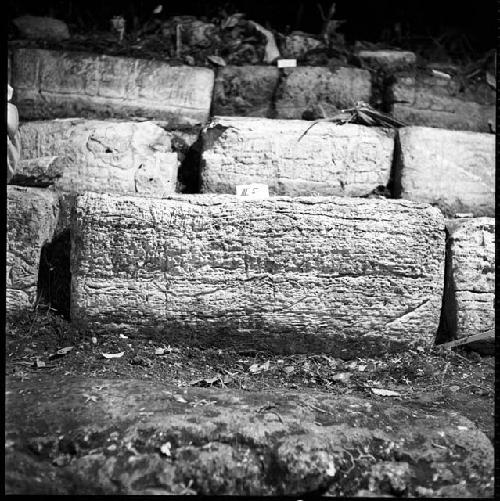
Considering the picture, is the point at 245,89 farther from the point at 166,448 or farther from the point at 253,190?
the point at 166,448

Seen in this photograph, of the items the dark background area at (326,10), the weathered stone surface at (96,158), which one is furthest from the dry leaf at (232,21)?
the weathered stone surface at (96,158)

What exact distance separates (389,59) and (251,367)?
2178 mm

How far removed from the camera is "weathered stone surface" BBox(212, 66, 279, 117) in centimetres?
323

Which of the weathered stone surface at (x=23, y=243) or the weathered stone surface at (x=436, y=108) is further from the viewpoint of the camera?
the weathered stone surface at (x=436, y=108)

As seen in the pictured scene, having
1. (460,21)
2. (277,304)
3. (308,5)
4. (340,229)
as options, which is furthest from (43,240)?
(460,21)

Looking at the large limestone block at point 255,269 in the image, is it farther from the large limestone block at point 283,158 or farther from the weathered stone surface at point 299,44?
the weathered stone surface at point 299,44

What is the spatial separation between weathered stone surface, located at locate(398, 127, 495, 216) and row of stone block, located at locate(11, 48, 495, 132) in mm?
336

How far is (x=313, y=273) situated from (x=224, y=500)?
111 centimetres

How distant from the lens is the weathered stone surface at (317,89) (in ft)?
10.6

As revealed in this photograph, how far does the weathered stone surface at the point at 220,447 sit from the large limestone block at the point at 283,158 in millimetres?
1229

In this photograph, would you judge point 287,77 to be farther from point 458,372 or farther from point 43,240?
point 458,372

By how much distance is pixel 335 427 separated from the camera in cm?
185

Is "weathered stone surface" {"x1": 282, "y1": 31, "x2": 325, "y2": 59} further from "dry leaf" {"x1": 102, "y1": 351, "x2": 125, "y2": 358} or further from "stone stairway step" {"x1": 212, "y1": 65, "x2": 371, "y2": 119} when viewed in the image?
"dry leaf" {"x1": 102, "y1": 351, "x2": 125, "y2": 358}

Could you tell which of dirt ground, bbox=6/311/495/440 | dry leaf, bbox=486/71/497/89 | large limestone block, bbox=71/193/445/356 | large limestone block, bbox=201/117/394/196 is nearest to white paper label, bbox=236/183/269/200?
large limestone block, bbox=201/117/394/196
